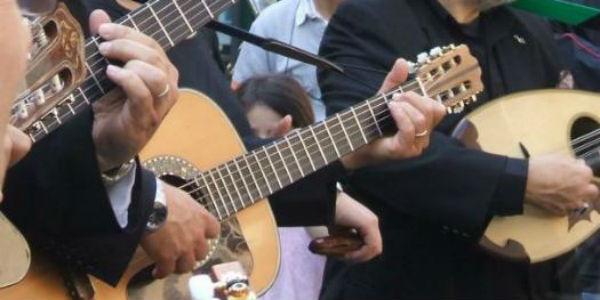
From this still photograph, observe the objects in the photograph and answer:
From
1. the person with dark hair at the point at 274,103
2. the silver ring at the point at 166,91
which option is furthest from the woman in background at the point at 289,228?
the silver ring at the point at 166,91

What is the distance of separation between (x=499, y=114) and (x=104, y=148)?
3.45ft

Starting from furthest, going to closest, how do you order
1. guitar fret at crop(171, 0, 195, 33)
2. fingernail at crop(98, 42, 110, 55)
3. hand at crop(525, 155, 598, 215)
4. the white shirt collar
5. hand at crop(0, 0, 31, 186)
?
the white shirt collar, hand at crop(525, 155, 598, 215), guitar fret at crop(171, 0, 195, 33), fingernail at crop(98, 42, 110, 55), hand at crop(0, 0, 31, 186)

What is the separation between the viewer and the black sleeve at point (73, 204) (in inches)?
68.9

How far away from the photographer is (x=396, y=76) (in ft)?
7.79

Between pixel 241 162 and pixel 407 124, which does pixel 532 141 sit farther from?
pixel 241 162

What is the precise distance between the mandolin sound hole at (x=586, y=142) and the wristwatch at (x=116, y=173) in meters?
1.23

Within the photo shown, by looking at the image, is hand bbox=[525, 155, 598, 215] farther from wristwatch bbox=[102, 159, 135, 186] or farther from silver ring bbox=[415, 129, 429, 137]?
wristwatch bbox=[102, 159, 135, 186]

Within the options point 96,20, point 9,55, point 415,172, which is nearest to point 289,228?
point 415,172

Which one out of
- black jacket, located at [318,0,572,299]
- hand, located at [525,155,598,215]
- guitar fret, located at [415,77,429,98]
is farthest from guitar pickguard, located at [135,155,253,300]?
hand, located at [525,155,598,215]

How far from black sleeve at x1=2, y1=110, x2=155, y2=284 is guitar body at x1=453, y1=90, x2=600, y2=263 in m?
0.90

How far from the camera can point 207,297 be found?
1682mm

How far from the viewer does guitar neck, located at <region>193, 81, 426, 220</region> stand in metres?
2.16

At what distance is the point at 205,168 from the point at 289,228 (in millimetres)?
687

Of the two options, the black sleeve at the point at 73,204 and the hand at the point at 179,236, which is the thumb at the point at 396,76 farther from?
the black sleeve at the point at 73,204
